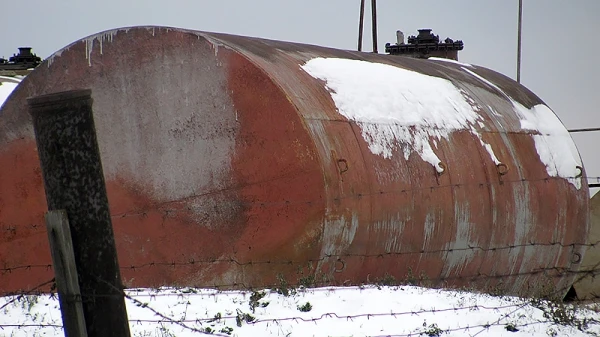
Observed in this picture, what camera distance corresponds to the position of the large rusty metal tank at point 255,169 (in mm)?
7879

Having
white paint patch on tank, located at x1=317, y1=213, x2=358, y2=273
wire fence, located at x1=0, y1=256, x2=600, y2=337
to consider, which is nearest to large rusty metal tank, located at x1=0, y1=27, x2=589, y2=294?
white paint patch on tank, located at x1=317, y1=213, x2=358, y2=273

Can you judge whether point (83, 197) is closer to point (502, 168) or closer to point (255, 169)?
point (255, 169)

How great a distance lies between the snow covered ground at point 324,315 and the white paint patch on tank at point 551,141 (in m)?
5.04

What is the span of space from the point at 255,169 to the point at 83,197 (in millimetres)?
3825

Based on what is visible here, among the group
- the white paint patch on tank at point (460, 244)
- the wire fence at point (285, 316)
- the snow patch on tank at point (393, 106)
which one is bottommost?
the white paint patch on tank at point (460, 244)

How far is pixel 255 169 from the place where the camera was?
314 inches

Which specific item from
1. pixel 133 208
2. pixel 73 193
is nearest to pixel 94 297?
pixel 73 193

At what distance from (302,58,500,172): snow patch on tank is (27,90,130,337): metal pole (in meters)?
4.59

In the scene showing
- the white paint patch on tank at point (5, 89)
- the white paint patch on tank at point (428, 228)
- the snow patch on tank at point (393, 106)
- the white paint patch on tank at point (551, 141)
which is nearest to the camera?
the snow patch on tank at point (393, 106)

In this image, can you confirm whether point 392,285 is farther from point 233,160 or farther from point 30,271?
point 30,271

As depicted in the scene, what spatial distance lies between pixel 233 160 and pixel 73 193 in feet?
13.0

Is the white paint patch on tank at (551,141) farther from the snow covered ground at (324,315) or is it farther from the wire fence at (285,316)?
the snow covered ground at (324,315)

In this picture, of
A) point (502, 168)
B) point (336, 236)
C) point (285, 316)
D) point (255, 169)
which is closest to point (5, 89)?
point (502, 168)

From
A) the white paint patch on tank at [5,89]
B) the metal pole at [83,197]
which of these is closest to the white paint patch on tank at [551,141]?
the white paint patch on tank at [5,89]
